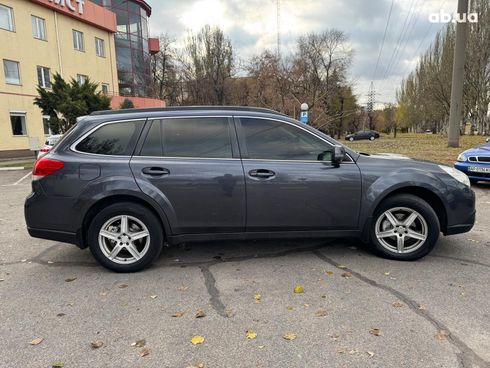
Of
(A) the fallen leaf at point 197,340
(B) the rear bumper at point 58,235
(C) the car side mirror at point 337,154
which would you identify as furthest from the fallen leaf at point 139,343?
(C) the car side mirror at point 337,154

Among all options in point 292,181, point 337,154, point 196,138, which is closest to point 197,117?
point 196,138

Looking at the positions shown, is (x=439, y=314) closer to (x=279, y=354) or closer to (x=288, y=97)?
(x=279, y=354)

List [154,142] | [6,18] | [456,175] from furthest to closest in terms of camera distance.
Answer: [6,18] < [456,175] < [154,142]

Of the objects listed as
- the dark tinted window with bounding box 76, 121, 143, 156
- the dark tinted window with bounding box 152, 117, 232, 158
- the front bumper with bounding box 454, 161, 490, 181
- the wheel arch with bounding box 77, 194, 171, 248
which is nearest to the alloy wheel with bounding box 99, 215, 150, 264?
the wheel arch with bounding box 77, 194, 171, 248

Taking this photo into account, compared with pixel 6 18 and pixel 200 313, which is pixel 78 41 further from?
pixel 200 313

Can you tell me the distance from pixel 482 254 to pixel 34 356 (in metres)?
4.80

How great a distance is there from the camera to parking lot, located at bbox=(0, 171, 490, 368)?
2.53 metres

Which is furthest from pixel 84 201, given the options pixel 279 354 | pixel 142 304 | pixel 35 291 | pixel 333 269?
pixel 333 269

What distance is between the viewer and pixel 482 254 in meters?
4.38

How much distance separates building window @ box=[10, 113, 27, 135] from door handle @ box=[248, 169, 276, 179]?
2596 cm

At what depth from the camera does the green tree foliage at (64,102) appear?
18.5m

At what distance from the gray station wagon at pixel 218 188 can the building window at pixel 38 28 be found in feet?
88.3

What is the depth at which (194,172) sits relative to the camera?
3.86m

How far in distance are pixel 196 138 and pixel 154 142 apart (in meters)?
0.47
